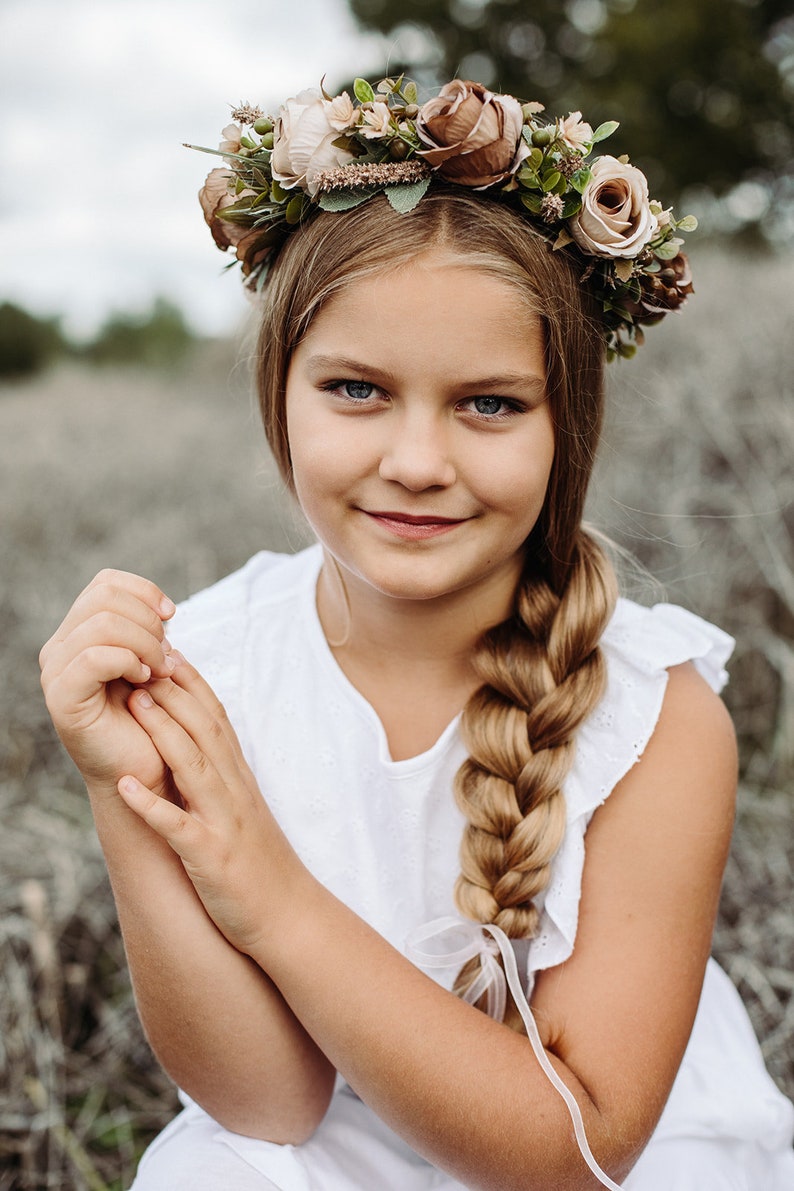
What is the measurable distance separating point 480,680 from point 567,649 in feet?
0.63

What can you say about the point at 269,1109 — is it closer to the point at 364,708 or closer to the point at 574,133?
the point at 364,708

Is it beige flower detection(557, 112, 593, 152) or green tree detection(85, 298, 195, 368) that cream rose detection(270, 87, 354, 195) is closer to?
beige flower detection(557, 112, 593, 152)

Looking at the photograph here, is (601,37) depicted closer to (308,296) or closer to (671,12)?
(671,12)

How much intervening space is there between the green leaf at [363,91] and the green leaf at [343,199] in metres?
0.13

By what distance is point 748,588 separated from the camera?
149 inches

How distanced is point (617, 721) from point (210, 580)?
3322 mm

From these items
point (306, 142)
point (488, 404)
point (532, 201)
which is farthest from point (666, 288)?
point (306, 142)

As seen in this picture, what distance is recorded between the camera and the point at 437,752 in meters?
1.84

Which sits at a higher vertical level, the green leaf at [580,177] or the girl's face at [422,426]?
the green leaf at [580,177]

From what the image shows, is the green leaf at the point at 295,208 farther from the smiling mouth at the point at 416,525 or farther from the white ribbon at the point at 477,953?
the white ribbon at the point at 477,953

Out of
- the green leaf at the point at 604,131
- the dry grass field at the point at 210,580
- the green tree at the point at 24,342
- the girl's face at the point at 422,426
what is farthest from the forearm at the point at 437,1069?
the green tree at the point at 24,342

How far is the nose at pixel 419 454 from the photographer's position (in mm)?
1490

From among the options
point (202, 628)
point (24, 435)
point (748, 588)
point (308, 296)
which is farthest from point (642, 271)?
point (24, 435)

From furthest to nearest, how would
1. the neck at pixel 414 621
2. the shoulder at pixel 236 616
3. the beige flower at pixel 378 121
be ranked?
the shoulder at pixel 236 616 → the neck at pixel 414 621 → the beige flower at pixel 378 121
